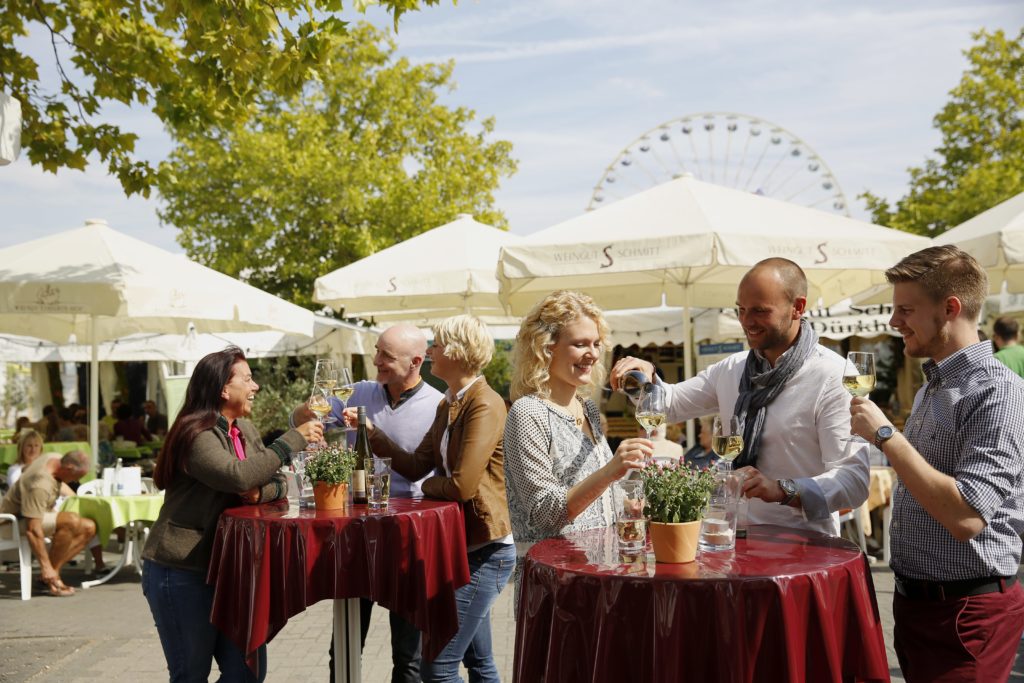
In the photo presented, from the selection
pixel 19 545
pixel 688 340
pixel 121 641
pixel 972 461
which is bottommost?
pixel 121 641

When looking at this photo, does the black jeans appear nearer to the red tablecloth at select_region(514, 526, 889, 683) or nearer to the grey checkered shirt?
the red tablecloth at select_region(514, 526, 889, 683)

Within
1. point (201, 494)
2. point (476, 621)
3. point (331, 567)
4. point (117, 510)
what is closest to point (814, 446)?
point (476, 621)

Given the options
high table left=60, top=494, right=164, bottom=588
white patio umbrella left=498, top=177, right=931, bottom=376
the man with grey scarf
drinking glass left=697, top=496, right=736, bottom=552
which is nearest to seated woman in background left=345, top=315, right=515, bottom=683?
the man with grey scarf

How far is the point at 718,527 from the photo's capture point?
2885 mm

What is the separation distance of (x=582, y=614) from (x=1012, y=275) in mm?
9106

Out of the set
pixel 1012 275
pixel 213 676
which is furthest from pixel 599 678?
pixel 1012 275

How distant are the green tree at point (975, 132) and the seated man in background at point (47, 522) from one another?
828 inches

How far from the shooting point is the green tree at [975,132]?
24797 mm

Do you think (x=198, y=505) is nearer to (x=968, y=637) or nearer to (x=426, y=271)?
(x=968, y=637)

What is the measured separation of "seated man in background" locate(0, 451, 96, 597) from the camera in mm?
9133

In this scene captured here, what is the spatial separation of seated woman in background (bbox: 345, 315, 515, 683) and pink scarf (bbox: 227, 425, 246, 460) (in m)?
0.84

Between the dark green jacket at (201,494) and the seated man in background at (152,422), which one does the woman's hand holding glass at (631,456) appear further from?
the seated man in background at (152,422)

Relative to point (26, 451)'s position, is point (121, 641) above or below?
below

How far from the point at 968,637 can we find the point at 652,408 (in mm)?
1109
